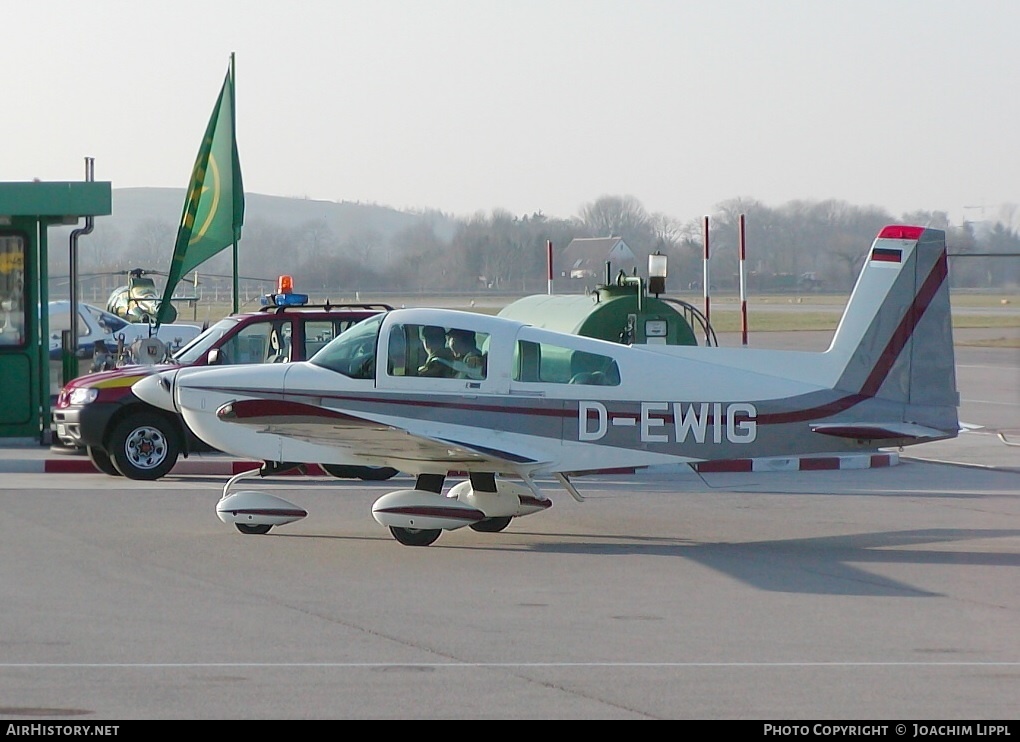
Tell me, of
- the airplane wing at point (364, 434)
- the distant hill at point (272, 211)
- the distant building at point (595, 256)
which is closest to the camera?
the airplane wing at point (364, 434)

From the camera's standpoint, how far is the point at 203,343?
14.1 metres

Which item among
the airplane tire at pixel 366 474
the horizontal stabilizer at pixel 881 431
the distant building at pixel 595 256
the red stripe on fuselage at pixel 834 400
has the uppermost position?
the distant building at pixel 595 256

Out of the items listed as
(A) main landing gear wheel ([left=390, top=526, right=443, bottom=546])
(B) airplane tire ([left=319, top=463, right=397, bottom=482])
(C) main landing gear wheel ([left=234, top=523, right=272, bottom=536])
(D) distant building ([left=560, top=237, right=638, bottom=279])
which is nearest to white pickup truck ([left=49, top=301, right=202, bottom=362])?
(B) airplane tire ([left=319, top=463, right=397, bottom=482])

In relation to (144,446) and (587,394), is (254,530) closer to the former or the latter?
(587,394)

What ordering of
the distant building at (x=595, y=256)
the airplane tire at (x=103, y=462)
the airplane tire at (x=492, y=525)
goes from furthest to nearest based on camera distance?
the distant building at (x=595, y=256) < the airplane tire at (x=103, y=462) < the airplane tire at (x=492, y=525)

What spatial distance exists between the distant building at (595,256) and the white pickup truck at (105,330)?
9647mm

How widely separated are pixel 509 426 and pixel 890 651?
12.9 feet

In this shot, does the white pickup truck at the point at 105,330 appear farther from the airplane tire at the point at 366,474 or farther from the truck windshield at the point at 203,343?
the airplane tire at the point at 366,474

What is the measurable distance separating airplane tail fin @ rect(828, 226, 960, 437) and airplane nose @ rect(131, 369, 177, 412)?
5.12m

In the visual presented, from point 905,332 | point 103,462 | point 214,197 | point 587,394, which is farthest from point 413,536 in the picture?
point 214,197

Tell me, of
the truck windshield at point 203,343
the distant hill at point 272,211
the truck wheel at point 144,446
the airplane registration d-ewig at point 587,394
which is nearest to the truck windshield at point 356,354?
the airplane registration d-ewig at point 587,394

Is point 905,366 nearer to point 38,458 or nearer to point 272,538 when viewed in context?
point 272,538

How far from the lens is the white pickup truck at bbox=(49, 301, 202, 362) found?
22.4m

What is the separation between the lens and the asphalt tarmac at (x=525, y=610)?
5984 mm
